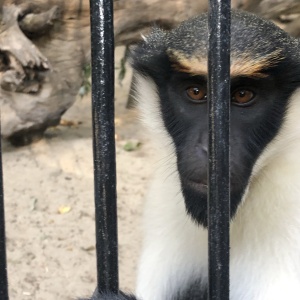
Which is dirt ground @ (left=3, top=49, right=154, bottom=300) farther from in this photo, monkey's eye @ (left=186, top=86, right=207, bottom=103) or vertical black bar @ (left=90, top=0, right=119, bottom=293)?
vertical black bar @ (left=90, top=0, right=119, bottom=293)

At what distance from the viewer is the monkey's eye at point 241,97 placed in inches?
91.4

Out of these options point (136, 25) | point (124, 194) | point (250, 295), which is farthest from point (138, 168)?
point (250, 295)

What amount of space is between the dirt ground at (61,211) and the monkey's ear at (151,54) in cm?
35

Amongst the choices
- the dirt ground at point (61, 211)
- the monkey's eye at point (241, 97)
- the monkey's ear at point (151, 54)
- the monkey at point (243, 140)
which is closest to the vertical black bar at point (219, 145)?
the monkey at point (243, 140)

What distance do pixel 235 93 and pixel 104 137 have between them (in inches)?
31.8

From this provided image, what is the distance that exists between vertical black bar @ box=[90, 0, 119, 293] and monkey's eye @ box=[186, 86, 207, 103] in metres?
0.79

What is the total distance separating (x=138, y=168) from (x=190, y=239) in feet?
10.2

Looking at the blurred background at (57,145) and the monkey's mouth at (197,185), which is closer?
the monkey's mouth at (197,185)

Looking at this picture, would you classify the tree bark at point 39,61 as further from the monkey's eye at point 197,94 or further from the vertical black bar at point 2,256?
the vertical black bar at point 2,256

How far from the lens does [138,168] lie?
5.89 m

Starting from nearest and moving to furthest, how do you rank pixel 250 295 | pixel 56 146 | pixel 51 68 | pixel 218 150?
1. pixel 218 150
2. pixel 250 295
3. pixel 51 68
4. pixel 56 146

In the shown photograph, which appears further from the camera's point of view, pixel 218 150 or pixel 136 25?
pixel 136 25

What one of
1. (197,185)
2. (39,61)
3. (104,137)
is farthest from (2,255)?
(39,61)

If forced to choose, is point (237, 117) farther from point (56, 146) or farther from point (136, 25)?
point (56, 146)
